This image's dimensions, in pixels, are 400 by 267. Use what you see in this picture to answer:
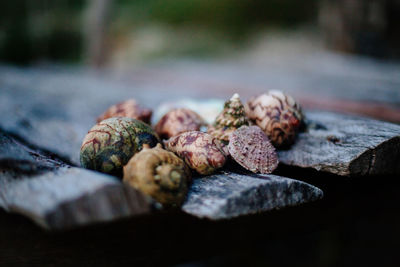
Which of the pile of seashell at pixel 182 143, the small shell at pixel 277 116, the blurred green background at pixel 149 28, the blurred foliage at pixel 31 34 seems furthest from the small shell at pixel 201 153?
the blurred foliage at pixel 31 34

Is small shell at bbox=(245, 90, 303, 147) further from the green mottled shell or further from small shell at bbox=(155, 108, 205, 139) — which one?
the green mottled shell

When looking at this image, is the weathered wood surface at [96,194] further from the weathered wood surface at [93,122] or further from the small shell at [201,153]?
the weathered wood surface at [93,122]

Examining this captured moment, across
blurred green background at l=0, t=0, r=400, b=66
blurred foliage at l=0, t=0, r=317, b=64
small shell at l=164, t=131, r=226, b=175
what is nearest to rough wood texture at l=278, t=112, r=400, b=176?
small shell at l=164, t=131, r=226, b=175

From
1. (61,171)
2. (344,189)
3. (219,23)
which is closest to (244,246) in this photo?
(344,189)

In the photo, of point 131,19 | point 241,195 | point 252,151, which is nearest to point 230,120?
point 252,151

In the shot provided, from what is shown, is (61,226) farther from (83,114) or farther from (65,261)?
(83,114)
